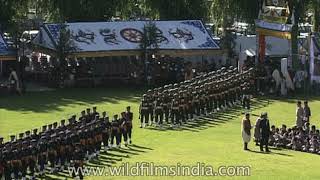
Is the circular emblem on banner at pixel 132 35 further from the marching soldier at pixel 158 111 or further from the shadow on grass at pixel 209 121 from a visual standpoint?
the marching soldier at pixel 158 111

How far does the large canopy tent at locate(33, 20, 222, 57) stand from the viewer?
35812 millimetres

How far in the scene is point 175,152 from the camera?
2216 cm

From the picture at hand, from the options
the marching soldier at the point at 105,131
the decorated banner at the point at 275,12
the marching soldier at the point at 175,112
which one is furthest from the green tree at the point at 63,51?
the marching soldier at the point at 105,131

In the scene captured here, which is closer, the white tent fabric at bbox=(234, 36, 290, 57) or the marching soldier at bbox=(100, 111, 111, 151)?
the marching soldier at bbox=(100, 111, 111, 151)

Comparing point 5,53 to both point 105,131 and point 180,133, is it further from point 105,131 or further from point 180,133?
point 105,131

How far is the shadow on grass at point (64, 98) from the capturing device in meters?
30.3

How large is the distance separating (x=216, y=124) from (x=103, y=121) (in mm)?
6532

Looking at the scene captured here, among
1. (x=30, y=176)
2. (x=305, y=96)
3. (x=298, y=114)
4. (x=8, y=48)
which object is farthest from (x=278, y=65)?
(x=30, y=176)

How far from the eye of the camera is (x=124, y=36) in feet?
122

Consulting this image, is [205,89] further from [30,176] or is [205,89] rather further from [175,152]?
[30,176]

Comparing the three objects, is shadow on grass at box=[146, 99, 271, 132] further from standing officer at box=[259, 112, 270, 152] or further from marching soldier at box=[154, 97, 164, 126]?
standing officer at box=[259, 112, 270, 152]

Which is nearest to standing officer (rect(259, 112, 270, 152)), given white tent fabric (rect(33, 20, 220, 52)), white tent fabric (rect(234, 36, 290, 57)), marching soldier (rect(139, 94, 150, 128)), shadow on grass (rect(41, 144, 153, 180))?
shadow on grass (rect(41, 144, 153, 180))

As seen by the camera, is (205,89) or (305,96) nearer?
(205,89)

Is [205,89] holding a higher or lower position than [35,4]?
lower
